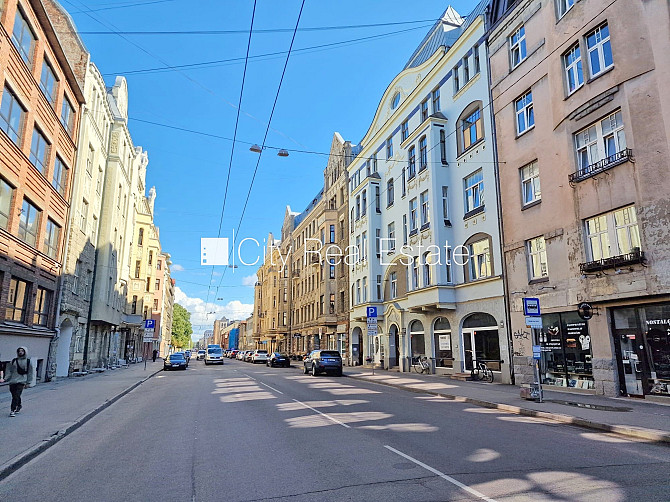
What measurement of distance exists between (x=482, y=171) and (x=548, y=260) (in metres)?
6.78

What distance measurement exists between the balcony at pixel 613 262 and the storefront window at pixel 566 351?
204 cm

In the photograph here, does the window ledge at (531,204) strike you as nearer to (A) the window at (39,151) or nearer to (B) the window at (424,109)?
(B) the window at (424,109)

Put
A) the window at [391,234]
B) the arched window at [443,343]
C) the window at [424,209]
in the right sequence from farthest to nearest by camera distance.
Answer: the window at [391,234] → the window at [424,209] → the arched window at [443,343]

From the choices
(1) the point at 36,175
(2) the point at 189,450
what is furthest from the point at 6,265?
(2) the point at 189,450

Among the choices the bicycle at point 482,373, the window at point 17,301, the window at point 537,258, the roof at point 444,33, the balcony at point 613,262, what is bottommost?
the bicycle at point 482,373

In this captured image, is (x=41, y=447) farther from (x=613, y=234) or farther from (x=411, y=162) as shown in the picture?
Result: (x=411, y=162)

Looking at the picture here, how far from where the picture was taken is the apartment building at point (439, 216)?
2283 centimetres

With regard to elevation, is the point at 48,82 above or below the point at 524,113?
above

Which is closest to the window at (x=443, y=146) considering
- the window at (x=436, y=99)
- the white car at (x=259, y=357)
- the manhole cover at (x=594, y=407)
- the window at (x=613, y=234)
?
the window at (x=436, y=99)

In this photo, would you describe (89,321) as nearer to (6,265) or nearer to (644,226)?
(6,265)

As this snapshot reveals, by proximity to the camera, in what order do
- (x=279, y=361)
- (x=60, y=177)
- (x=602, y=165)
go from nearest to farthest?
(x=602, y=165) → (x=60, y=177) → (x=279, y=361)

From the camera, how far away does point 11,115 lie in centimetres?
1650

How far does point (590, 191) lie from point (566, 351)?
5.98 metres

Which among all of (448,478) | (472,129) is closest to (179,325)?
(472,129)
